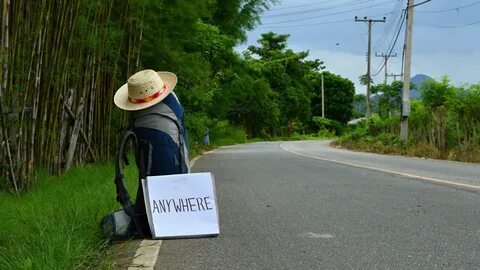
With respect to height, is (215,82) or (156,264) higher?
(215,82)

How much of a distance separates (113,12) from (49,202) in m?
5.36

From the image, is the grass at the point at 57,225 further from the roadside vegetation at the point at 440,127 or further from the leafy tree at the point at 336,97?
the leafy tree at the point at 336,97

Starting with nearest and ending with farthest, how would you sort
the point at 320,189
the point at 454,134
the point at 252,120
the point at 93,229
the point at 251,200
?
the point at 93,229 → the point at 251,200 → the point at 320,189 → the point at 454,134 → the point at 252,120

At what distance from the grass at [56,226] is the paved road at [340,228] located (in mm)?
659

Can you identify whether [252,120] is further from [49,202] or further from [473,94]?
[49,202]

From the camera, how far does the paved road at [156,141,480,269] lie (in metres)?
5.14

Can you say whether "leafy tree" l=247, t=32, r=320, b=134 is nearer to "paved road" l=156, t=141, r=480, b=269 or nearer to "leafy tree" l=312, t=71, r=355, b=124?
"leafy tree" l=312, t=71, r=355, b=124

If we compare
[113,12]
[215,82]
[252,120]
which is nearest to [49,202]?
[113,12]

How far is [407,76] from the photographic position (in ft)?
89.7

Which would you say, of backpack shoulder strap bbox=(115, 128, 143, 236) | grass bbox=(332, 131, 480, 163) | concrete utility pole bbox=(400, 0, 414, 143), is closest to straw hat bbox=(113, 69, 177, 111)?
backpack shoulder strap bbox=(115, 128, 143, 236)

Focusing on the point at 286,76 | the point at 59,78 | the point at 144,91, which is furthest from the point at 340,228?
the point at 286,76

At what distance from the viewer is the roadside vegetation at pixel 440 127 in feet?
68.6

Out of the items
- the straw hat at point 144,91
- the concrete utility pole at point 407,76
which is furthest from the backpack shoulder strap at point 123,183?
the concrete utility pole at point 407,76

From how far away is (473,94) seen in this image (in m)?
22.7
